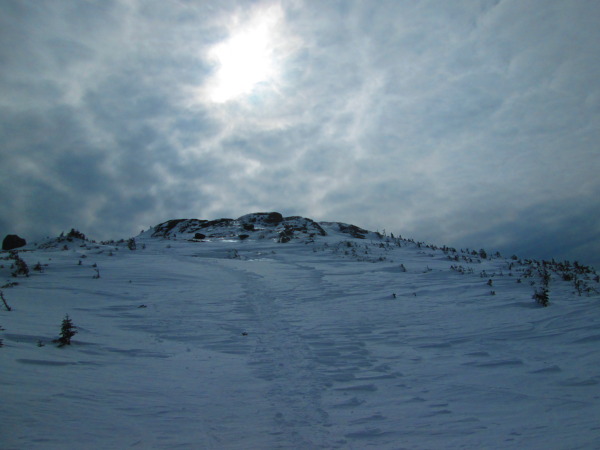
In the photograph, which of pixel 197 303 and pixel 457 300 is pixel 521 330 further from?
pixel 197 303

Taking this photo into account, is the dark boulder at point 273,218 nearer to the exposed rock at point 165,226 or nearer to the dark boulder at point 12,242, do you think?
the exposed rock at point 165,226

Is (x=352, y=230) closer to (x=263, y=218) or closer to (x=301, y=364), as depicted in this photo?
(x=263, y=218)

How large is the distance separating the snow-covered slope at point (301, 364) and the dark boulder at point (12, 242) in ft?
57.7

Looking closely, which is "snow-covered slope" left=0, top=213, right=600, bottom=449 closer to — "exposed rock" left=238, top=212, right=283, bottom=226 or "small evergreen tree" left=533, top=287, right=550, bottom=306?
"small evergreen tree" left=533, top=287, right=550, bottom=306

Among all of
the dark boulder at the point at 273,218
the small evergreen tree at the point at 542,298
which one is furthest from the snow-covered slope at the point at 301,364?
the dark boulder at the point at 273,218

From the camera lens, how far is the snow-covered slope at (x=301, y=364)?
347 centimetres

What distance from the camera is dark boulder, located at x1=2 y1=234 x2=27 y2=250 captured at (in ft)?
79.4

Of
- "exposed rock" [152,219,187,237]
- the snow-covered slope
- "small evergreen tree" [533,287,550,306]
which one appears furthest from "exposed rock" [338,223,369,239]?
"small evergreen tree" [533,287,550,306]

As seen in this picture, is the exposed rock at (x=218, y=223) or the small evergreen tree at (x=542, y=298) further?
the exposed rock at (x=218, y=223)

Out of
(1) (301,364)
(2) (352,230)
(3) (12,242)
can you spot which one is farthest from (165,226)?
(1) (301,364)

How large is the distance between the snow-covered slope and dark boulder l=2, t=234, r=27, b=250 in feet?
57.7

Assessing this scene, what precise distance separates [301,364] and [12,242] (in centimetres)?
2753

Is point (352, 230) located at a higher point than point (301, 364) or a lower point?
higher

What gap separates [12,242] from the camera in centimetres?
2447
